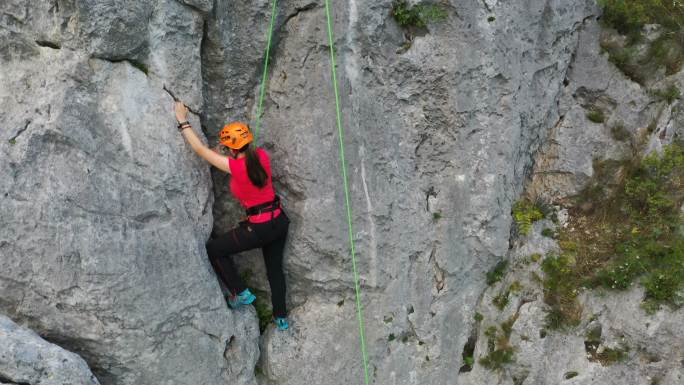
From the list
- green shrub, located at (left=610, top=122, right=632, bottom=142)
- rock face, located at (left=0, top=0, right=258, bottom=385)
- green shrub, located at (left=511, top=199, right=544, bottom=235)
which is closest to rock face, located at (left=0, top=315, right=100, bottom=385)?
rock face, located at (left=0, top=0, right=258, bottom=385)

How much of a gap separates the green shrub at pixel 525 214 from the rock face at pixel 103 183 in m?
4.53

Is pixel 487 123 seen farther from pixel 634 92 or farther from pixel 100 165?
pixel 100 165

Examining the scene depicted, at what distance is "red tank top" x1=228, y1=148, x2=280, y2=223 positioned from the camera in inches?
231

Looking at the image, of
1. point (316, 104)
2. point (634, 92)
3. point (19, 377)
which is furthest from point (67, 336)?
point (634, 92)

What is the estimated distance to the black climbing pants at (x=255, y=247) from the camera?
6.25 m

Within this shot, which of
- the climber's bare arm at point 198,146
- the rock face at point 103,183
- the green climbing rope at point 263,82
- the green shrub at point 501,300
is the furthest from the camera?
the green shrub at point 501,300

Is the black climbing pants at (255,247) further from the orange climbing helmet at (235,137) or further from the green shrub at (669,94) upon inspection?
the green shrub at (669,94)

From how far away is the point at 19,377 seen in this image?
4836 mm

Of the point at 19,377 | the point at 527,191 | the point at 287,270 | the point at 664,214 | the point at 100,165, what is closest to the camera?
the point at 19,377

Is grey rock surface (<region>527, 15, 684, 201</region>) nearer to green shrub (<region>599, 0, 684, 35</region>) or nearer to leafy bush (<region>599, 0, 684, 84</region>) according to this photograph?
leafy bush (<region>599, 0, 684, 84</region>)

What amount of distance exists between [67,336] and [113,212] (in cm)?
139

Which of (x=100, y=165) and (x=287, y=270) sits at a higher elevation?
(x=100, y=165)

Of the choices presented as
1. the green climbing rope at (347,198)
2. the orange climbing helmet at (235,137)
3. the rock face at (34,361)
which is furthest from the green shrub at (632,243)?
the rock face at (34,361)

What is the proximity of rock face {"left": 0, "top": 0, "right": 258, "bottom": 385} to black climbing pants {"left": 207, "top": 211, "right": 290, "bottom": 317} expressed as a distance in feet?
1.11
